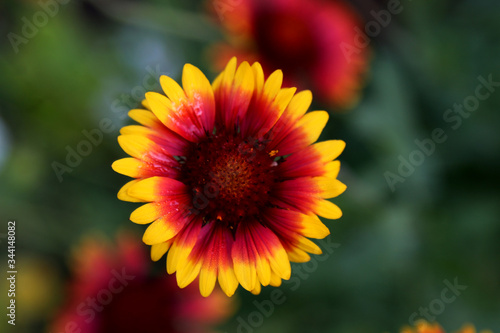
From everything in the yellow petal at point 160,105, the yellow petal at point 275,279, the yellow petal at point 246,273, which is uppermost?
the yellow petal at point 160,105

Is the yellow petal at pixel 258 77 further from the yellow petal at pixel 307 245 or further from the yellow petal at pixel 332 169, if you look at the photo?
the yellow petal at pixel 307 245

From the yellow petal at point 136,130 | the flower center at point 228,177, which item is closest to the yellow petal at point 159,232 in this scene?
the flower center at point 228,177

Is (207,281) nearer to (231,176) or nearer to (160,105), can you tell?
(231,176)

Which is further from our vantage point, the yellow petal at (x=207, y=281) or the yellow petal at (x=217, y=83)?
the yellow petal at (x=217, y=83)

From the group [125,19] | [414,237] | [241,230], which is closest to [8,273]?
[125,19]

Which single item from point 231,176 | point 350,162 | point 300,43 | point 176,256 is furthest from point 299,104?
point 350,162

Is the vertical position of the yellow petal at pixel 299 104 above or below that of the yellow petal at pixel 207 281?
above
